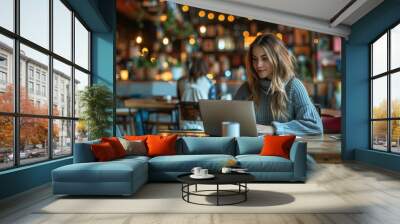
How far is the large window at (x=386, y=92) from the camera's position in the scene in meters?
7.54

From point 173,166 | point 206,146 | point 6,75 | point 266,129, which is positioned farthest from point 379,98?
point 6,75

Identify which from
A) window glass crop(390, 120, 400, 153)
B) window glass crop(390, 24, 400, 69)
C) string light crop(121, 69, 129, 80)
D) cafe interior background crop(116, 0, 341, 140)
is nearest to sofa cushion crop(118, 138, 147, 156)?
window glass crop(390, 120, 400, 153)

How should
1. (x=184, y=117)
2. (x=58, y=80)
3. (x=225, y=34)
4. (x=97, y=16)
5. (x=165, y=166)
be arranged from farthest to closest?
1. (x=225, y=34)
2. (x=184, y=117)
3. (x=97, y=16)
4. (x=58, y=80)
5. (x=165, y=166)

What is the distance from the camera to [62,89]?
668 centimetres

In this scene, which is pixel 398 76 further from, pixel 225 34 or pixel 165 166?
pixel 225 34

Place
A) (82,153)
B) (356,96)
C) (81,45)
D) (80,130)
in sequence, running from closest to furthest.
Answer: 1. (82,153)
2. (80,130)
3. (81,45)
4. (356,96)

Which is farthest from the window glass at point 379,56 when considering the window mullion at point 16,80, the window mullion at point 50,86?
the window mullion at point 16,80

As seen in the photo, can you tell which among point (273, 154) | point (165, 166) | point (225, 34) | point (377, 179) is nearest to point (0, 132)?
point (165, 166)

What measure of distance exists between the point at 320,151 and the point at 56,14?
538 cm

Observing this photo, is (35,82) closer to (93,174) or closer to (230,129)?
(93,174)

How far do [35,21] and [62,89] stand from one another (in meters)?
1.35

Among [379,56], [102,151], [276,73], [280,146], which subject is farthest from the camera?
[379,56]

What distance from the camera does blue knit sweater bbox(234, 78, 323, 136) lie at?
256 inches

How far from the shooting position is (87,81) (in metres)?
8.28
